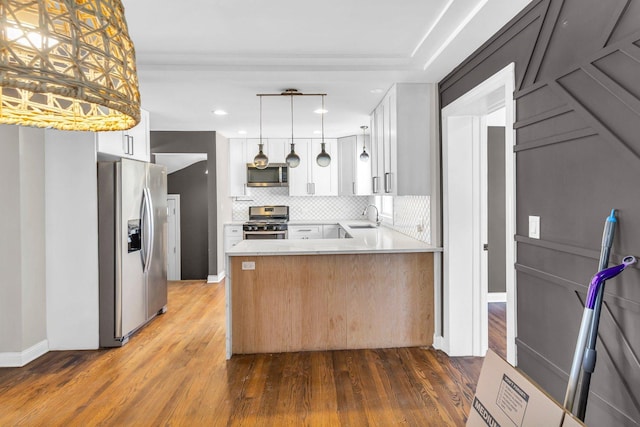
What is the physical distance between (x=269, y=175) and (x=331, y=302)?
350 cm

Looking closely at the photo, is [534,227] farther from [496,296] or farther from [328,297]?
[496,296]

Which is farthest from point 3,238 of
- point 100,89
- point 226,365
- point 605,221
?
point 605,221

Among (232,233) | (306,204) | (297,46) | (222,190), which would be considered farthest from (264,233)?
(297,46)

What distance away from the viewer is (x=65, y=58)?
67 centimetres

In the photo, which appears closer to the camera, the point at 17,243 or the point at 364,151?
the point at 17,243

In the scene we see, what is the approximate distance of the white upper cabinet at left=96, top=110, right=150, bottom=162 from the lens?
3494 mm

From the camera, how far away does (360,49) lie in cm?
282

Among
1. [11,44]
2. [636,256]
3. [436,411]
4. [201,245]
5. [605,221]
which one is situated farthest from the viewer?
[201,245]

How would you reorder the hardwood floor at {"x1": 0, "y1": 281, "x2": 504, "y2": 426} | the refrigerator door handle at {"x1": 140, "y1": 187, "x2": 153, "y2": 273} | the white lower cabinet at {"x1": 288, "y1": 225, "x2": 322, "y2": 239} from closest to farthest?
1. the hardwood floor at {"x1": 0, "y1": 281, "x2": 504, "y2": 426}
2. the refrigerator door handle at {"x1": 140, "y1": 187, "x2": 153, "y2": 273}
3. the white lower cabinet at {"x1": 288, "y1": 225, "x2": 322, "y2": 239}

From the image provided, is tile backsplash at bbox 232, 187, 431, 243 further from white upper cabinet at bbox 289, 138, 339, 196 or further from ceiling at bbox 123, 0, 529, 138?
ceiling at bbox 123, 0, 529, 138

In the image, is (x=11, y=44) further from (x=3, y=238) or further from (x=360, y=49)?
(x=3, y=238)

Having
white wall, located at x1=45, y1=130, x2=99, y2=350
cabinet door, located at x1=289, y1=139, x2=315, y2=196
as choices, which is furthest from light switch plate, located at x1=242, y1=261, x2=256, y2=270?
cabinet door, located at x1=289, y1=139, x2=315, y2=196

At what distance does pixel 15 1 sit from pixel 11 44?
3.3 inches

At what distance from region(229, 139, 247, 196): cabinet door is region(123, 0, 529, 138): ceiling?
2.29 m
